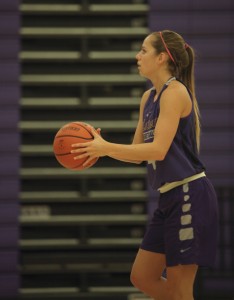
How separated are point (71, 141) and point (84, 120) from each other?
364 centimetres

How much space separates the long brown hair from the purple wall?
364 centimetres

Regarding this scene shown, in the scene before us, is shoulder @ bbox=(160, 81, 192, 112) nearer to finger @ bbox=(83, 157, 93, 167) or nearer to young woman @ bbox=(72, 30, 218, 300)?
young woman @ bbox=(72, 30, 218, 300)

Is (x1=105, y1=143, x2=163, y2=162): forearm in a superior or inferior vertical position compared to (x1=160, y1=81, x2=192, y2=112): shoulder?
inferior

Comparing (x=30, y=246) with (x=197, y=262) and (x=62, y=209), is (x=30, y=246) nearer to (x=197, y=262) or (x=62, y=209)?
(x=62, y=209)

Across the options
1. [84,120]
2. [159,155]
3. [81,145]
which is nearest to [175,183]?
[159,155]

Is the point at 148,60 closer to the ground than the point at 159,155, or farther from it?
farther from it

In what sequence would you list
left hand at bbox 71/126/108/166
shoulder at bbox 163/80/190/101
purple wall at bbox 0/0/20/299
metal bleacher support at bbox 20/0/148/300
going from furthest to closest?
metal bleacher support at bbox 20/0/148/300, purple wall at bbox 0/0/20/299, shoulder at bbox 163/80/190/101, left hand at bbox 71/126/108/166

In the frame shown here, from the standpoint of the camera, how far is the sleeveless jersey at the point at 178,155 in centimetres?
379

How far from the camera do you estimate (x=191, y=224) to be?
148 inches

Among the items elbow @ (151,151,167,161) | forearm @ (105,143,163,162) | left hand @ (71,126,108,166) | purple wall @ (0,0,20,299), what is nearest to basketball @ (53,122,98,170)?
left hand @ (71,126,108,166)

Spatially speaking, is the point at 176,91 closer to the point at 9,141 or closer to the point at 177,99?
the point at 177,99

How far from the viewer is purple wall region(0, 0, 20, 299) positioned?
7.27m

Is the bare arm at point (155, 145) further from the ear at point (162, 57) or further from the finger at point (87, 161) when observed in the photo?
the ear at point (162, 57)

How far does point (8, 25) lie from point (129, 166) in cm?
197
